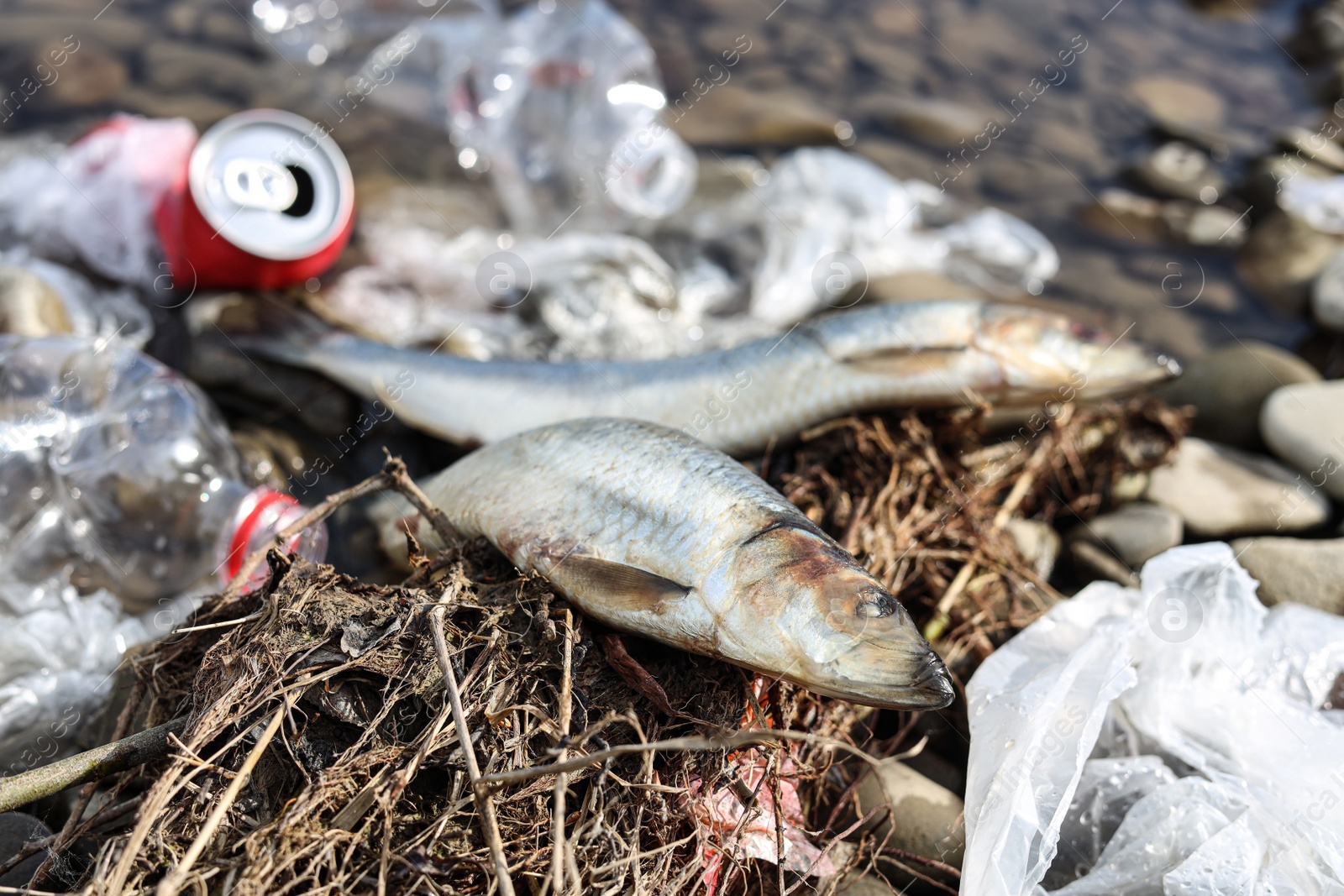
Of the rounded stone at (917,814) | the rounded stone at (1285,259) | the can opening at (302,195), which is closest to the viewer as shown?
the rounded stone at (917,814)

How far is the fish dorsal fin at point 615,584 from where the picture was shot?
6.93 feet

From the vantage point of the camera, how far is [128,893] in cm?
171

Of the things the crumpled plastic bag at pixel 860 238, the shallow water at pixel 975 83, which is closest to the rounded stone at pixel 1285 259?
the shallow water at pixel 975 83

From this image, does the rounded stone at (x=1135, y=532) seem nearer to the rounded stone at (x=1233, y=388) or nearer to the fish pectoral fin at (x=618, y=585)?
the rounded stone at (x=1233, y=388)

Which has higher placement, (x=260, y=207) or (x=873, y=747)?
(x=260, y=207)

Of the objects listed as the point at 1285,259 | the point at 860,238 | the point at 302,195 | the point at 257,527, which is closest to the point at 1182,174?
the point at 1285,259

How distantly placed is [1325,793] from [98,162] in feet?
18.3

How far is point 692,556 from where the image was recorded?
2.15m

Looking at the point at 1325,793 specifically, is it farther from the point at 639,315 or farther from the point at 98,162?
the point at 98,162

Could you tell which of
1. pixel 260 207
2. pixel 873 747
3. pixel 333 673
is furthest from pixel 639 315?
pixel 333 673

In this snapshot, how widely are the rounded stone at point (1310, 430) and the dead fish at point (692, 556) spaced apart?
10.2 feet

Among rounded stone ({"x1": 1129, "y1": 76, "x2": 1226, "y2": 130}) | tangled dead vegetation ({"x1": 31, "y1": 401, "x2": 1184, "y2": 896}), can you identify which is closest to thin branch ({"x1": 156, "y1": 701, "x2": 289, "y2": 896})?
tangled dead vegetation ({"x1": 31, "y1": 401, "x2": 1184, "y2": 896})

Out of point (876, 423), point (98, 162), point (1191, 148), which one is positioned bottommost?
point (1191, 148)

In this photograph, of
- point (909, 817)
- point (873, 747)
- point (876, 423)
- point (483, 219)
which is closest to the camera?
point (909, 817)
